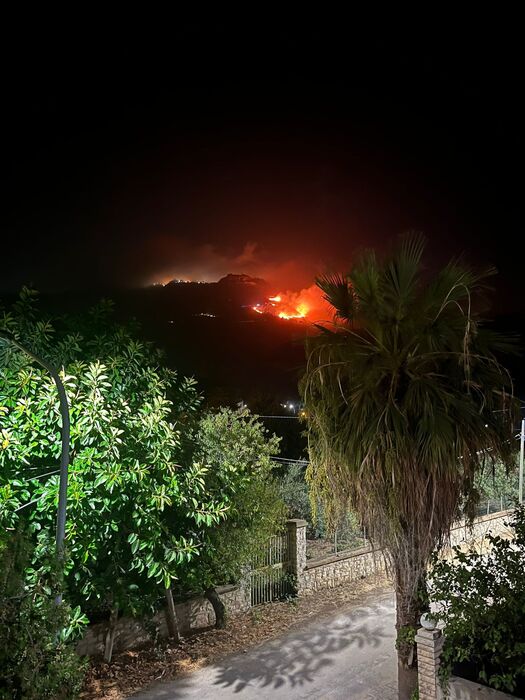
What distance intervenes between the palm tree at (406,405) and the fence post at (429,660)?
1.12ft

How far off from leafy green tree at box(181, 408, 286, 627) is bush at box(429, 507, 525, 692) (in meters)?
3.48

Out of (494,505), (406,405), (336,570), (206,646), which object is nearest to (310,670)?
(206,646)

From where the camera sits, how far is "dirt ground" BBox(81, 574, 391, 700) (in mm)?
8641

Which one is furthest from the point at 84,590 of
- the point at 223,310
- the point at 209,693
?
the point at 223,310

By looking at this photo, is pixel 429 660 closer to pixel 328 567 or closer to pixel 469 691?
pixel 469 691

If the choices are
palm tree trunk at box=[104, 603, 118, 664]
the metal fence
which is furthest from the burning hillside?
palm tree trunk at box=[104, 603, 118, 664]

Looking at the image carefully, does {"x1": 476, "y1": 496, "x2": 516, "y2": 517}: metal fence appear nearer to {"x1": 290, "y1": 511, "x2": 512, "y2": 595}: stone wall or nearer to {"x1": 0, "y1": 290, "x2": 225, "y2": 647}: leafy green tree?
{"x1": 290, "y1": 511, "x2": 512, "y2": 595}: stone wall

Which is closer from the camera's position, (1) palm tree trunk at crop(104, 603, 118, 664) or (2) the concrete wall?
(2) the concrete wall

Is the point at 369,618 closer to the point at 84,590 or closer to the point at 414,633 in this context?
the point at 414,633

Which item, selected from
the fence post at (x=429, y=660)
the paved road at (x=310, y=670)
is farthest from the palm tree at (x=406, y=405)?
the paved road at (x=310, y=670)

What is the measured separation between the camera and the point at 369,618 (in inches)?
443

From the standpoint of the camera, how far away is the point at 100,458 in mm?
7828

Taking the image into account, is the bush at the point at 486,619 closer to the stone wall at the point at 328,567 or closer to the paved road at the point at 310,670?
the paved road at the point at 310,670

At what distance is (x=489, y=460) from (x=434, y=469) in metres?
1.22
